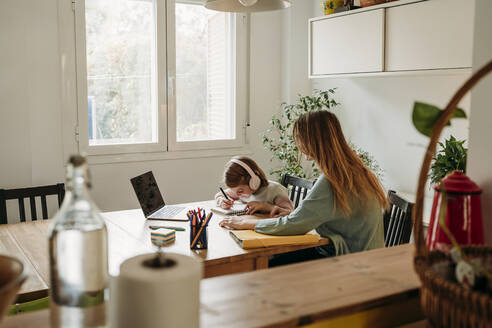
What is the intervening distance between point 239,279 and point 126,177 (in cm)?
294

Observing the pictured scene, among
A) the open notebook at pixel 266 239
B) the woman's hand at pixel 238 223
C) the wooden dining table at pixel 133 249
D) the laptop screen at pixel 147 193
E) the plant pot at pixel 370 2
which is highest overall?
the plant pot at pixel 370 2

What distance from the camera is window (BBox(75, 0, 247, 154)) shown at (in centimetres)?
371

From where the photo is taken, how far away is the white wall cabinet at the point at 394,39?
2.73 m

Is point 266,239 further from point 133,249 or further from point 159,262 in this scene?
point 159,262

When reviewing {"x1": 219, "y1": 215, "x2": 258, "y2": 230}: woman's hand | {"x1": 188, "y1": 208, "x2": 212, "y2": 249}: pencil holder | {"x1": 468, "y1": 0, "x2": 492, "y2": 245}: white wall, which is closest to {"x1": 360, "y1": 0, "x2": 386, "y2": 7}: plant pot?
{"x1": 219, "y1": 215, "x2": 258, "y2": 230}: woman's hand

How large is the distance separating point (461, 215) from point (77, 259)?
79 cm

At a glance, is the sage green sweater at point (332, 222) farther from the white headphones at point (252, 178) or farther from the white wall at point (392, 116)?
the white wall at point (392, 116)

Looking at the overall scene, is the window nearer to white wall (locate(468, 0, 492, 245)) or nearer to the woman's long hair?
the woman's long hair

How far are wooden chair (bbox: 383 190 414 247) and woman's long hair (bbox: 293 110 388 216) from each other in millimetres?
85

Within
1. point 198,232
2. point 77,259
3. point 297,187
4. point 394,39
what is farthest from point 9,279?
point 394,39

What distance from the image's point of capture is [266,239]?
2.05 metres

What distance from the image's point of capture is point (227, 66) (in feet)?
14.1

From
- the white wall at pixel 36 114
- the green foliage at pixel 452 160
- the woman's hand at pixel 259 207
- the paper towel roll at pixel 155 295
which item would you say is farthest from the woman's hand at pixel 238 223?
the white wall at pixel 36 114

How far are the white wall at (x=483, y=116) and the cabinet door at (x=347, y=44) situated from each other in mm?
2095
